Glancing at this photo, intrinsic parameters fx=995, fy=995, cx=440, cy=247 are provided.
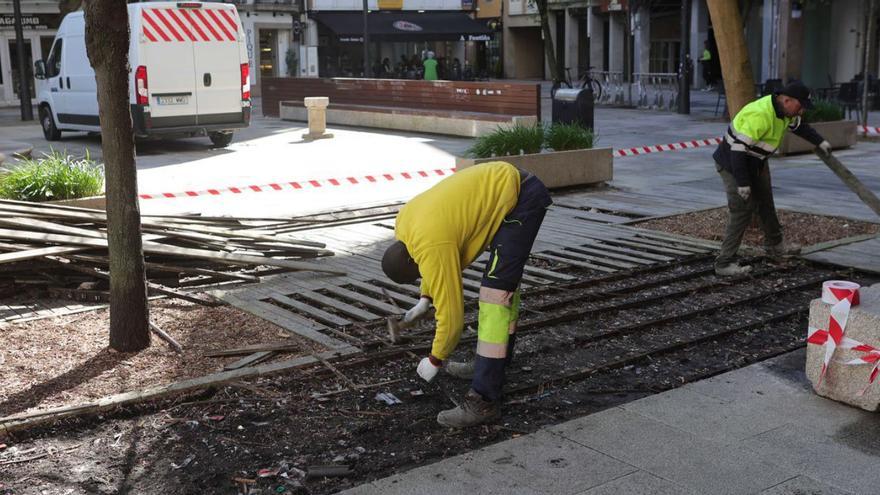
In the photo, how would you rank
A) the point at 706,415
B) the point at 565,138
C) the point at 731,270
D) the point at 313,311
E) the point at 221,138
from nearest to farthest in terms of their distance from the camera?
the point at 706,415, the point at 313,311, the point at 731,270, the point at 565,138, the point at 221,138

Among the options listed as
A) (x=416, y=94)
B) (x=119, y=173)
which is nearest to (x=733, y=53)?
(x=119, y=173)

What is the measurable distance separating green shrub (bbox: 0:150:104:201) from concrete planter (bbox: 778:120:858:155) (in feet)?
38.4

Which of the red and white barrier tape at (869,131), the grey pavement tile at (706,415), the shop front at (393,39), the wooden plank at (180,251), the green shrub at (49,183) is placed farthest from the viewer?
the shop front at (393,39)

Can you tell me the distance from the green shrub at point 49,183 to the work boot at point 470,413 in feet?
22.1

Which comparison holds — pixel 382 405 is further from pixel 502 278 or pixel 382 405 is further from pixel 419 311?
pixel 502 278

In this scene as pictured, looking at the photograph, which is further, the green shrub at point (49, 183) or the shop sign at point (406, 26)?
the shop sign at point (406, 26)

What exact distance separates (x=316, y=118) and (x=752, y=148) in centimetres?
1474

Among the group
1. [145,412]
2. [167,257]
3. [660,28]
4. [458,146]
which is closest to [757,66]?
[660,28]

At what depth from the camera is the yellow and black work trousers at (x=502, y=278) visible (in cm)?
532

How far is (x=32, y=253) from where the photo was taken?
771 centimetres

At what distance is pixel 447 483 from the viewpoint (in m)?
4.76

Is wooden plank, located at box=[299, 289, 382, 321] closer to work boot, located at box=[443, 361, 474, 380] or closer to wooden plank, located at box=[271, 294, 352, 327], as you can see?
wooden plank, located at box=[271, 294, 352, 327]

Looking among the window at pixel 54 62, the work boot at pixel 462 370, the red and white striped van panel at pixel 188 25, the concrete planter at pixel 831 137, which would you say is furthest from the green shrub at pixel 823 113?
the window at pixel 54 62

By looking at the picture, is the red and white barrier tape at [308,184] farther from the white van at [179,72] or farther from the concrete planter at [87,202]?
the white van at [179,72]
